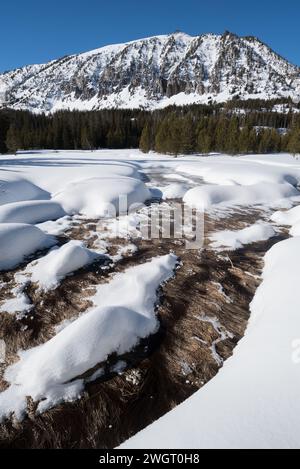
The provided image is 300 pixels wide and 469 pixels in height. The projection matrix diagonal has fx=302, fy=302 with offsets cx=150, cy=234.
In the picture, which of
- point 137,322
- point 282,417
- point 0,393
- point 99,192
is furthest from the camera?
point 99,192

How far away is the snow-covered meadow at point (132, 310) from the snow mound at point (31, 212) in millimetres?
56

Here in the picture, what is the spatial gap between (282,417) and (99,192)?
1574 cm

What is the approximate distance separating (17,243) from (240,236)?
9.26 metres

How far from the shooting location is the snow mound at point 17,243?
33.6 ft

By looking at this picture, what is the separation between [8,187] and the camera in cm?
1842

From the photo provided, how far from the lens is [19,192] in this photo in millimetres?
18625

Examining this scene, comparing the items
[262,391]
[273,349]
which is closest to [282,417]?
[262,391]

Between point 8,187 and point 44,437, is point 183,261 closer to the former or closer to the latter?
point 44,437

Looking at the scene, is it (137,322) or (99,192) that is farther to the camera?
(99,192)

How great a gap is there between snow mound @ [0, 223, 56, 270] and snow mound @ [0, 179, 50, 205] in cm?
675

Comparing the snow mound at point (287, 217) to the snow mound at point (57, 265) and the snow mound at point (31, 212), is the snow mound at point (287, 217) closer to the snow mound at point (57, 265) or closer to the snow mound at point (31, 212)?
the snow mound at point (57, 265)

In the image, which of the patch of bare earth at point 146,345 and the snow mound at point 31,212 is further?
the snow mound at point 31,212

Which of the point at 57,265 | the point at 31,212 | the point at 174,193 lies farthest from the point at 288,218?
the point at 31,212

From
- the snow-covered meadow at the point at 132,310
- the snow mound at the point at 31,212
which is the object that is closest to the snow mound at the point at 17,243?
the snow-covered meadow at the point at 132,310
